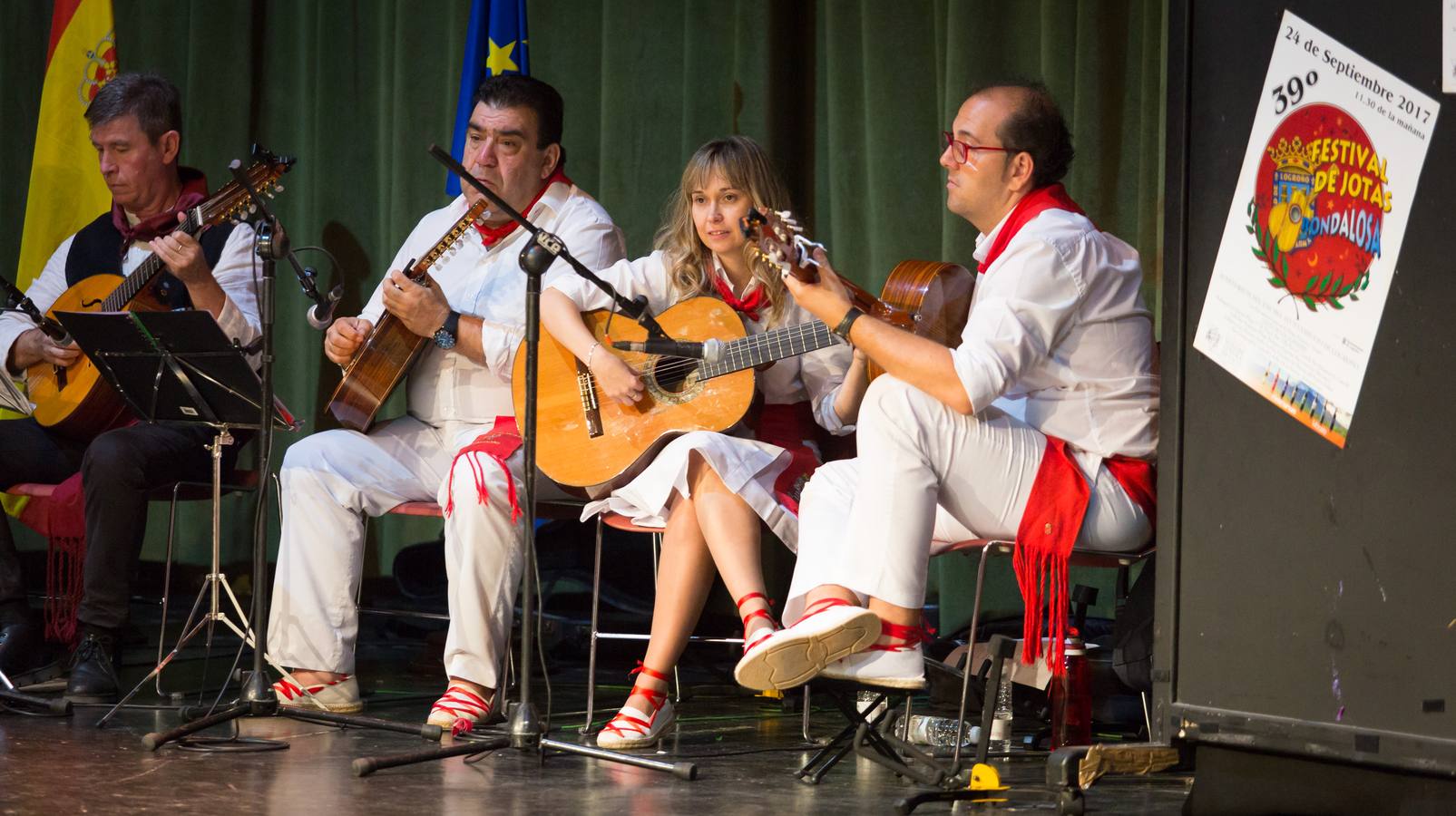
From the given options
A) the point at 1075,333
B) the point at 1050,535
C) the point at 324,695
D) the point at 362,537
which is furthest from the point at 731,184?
the point at 324,695

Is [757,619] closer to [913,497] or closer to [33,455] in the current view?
[913,497]

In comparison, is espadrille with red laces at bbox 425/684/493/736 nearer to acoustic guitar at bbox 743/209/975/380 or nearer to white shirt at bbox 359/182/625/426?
white shirt at bbox 359/182/625/426

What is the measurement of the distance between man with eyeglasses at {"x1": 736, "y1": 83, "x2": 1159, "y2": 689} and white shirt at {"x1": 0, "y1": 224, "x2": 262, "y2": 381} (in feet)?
6.26

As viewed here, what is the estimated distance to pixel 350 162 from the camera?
5.76 m

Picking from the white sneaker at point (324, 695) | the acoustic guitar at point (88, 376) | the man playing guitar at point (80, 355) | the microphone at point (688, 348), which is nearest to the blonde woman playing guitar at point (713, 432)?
the microphone at point (688, 348)

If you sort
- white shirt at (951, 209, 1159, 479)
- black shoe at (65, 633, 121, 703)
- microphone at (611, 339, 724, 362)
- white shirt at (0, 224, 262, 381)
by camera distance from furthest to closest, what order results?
white shirt at (0, 224, 262, 381), black shoe at (65, 633, 121, 703), microphone at (611, 339, 724, 362), white shirt at (951, 209, 1159, 479)

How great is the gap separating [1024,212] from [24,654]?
300cm

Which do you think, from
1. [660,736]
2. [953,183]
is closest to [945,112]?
[953,183]

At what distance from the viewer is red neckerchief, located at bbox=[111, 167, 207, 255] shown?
454cm

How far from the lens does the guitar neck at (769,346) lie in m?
3.36

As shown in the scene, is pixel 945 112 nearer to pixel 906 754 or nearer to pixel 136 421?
pixel 906 754

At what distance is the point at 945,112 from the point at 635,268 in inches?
48.2

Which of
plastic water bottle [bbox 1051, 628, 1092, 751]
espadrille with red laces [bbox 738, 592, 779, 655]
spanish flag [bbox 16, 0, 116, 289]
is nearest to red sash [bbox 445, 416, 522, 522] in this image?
espadrille with red laces [bbox 738, 592, 779, 655]

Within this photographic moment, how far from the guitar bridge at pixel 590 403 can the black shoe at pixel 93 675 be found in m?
1.41
